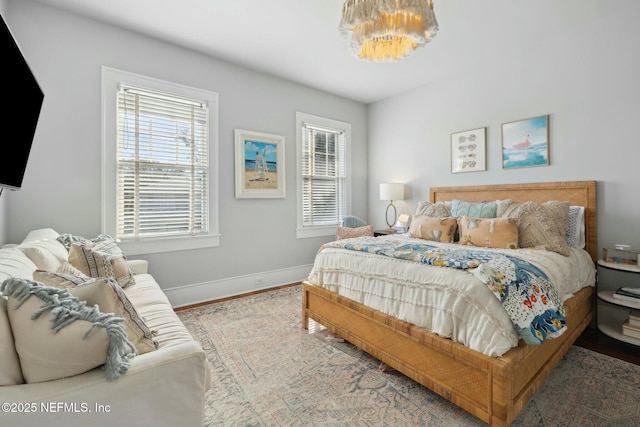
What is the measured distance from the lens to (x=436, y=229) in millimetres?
2959

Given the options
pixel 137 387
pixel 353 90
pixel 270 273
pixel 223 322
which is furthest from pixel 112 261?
pixel 353 90

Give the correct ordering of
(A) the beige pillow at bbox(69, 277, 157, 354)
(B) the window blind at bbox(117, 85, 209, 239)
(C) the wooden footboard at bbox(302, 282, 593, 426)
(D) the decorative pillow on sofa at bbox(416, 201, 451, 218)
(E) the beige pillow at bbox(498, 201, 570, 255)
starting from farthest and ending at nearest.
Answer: (D) the decorative pillow on sofa at bbox(416, 201, 451, 218)
(B) the window blind at bbox(117, 85, 209, 239)
(E) the beige pillow at bbox(498, 201, 570, 255)
(C) the wooden footboard at bbox(302, 282, 593, 426)
(A) the beige pillow at bbox(69, 277, 157, 354)

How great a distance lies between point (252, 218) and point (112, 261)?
176 centimetres

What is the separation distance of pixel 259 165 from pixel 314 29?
166cm

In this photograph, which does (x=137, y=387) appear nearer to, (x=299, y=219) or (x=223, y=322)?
(x=223, y=322)

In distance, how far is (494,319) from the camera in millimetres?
1474

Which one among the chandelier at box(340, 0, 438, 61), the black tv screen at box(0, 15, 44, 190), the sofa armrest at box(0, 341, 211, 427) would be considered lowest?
the sofa armrest at box(0, 341, 211, 427)

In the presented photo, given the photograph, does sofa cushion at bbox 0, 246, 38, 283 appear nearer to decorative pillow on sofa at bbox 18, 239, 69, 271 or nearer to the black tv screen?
decorative pillow on sofa at bbox 18, 239, 69, 271

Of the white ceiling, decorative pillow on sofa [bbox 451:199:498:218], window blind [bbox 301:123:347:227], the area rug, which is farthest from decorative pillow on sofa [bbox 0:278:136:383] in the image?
window blind [bbox 301:123:347:227]

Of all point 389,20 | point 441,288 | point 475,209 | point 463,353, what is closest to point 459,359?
point 463,353

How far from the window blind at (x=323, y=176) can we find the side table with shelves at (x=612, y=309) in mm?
3135

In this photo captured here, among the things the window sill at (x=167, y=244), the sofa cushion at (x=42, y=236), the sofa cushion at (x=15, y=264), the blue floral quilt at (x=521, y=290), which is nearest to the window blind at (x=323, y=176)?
the window sill at (x=167, y=244)

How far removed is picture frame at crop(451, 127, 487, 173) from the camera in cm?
355

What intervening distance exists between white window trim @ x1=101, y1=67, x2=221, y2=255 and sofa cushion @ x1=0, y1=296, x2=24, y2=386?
221cm
